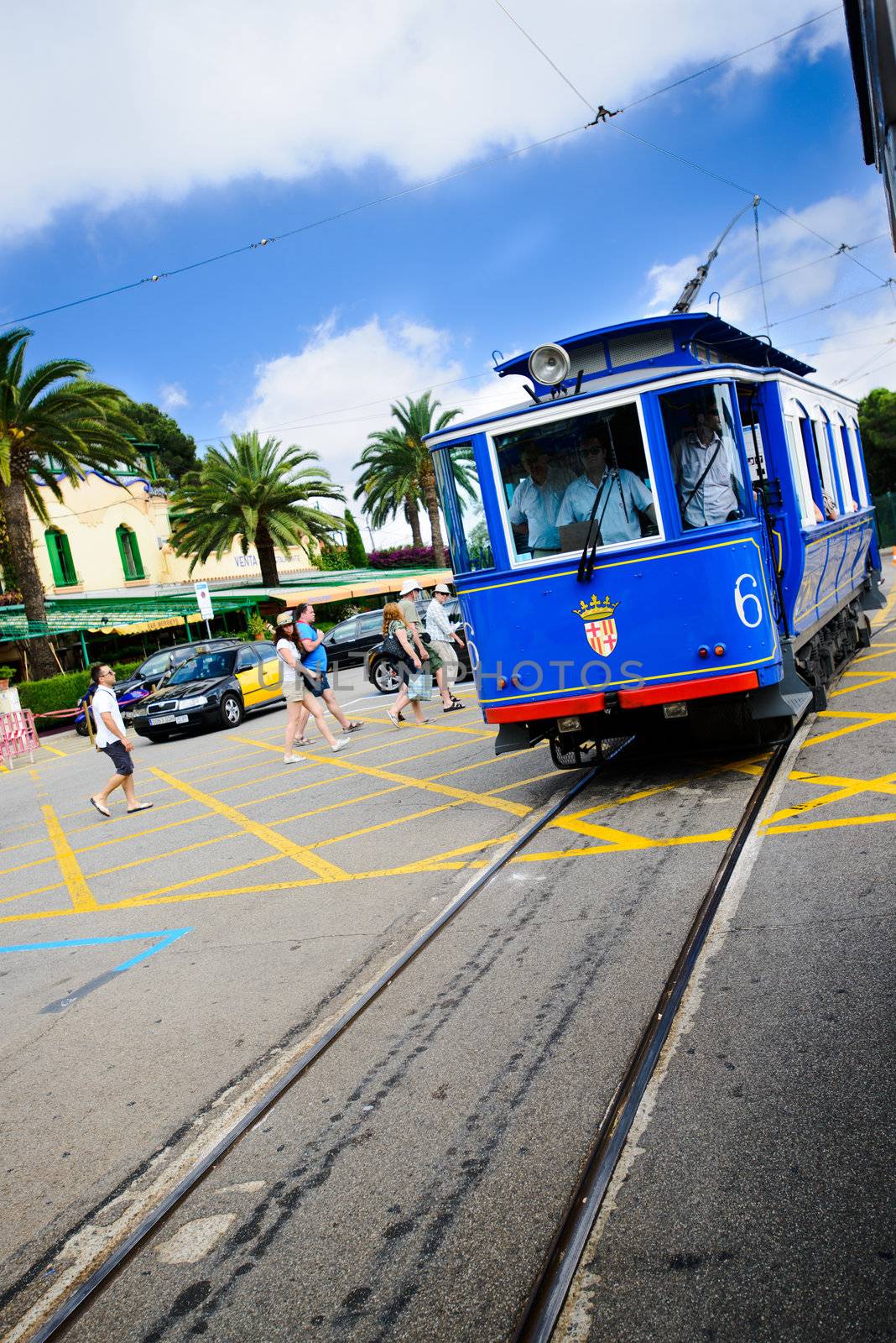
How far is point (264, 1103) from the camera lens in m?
3.86

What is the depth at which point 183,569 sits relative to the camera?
1781 inches

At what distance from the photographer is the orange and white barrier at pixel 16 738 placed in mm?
20234

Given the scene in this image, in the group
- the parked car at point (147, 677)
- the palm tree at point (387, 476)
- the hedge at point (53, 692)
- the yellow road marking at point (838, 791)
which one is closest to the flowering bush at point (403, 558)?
the palm tree at point (387, 476)

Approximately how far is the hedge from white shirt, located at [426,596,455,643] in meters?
16.2

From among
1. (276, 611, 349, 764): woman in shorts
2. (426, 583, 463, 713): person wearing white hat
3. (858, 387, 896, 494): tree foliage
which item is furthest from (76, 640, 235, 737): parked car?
(858, 387, 896, 494): tree foliage

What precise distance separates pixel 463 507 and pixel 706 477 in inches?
73.2

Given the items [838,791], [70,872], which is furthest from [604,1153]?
[70,872]

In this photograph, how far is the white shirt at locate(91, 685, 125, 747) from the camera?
10.9 metres

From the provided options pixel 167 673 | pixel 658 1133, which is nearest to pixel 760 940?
pixel 658 1133

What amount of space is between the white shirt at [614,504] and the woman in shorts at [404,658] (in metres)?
5.99

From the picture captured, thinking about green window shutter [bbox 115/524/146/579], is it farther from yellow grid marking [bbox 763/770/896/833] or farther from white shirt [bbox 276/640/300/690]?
yellow grid marking [bbox 763/770/896/833]

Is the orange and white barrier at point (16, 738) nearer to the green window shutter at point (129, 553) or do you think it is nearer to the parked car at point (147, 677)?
the parked car at point (147, 677)

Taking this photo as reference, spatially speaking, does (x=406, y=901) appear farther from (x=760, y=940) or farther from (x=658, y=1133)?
(x=658, y=1133)

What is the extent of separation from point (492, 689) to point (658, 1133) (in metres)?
4.91
